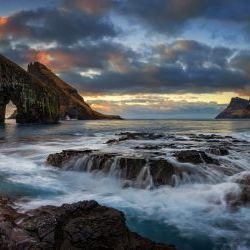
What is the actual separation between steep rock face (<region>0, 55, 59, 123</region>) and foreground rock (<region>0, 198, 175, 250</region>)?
8758 centimetres

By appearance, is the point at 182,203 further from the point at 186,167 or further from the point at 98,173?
the point at 98,173

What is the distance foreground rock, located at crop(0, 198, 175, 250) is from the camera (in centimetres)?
834

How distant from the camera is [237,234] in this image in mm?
11289

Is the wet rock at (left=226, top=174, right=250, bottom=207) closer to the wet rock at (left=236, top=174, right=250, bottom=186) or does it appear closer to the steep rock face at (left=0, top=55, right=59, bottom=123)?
the wet rock at (left=236, top=174, right=250, bottom=186)

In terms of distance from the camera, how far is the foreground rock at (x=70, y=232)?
834 centimetres

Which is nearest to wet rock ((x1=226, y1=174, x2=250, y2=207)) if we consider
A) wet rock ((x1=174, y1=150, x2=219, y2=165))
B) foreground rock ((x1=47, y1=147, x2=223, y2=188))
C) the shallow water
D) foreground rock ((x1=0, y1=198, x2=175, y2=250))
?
the shallow water

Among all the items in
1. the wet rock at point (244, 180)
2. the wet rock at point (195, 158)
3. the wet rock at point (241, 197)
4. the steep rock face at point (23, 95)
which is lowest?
the wet rock at point (241, 197)

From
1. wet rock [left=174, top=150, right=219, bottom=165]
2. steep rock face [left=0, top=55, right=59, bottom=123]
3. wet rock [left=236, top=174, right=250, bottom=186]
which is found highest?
steep rock face [left=0, top=55, right=59, bottom=123]

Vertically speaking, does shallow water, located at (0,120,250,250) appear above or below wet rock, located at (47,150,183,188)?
below

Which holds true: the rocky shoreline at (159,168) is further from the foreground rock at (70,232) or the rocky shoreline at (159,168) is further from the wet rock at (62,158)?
the foreground rock at (70,232)

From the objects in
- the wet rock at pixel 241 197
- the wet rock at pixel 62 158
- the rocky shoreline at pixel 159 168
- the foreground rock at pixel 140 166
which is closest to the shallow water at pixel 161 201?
the wet rock at pixel 241 197

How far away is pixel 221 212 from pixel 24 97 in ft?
299

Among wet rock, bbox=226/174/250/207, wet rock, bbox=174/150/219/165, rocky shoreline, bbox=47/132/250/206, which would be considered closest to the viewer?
wet rock, bbox=226/174/250/207

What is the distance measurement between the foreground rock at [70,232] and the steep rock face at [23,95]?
87.6 metres
